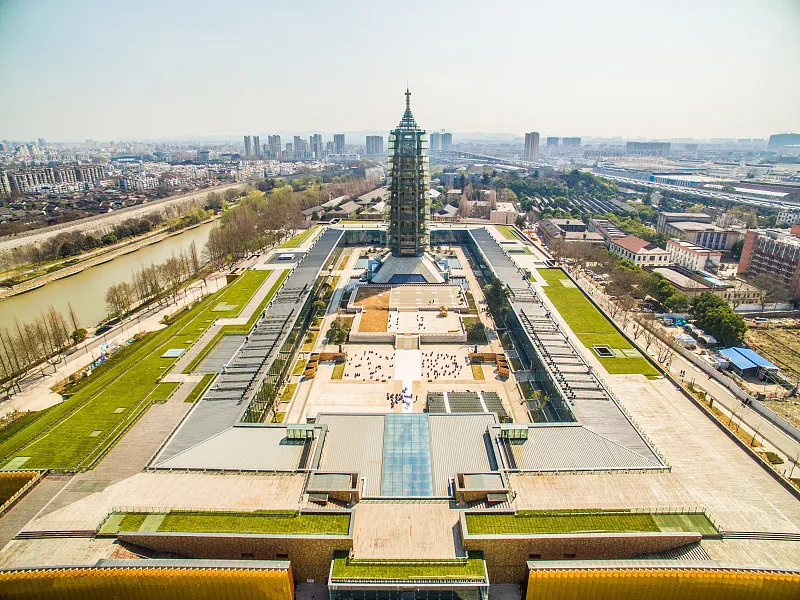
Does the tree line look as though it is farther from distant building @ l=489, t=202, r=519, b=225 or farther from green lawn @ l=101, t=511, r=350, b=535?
distant building @ l=489, t=202, r=519, b=225

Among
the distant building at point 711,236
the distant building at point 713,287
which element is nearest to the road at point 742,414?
the distant building at point 713,287

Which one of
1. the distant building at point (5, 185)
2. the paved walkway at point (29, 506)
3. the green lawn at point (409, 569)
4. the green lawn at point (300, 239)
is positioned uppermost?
the distant building at point (5, 185)

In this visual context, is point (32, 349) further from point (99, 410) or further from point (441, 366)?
point (441, 366)

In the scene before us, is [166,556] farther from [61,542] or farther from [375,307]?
[375,307]

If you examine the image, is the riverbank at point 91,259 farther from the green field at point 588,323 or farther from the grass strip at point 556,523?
the green field at point 588,323

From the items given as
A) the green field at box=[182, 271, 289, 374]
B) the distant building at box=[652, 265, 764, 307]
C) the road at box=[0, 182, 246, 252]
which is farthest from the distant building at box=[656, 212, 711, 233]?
the road at box=[0, 182, 246, 252]

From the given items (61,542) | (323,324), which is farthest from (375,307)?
(61,542)
